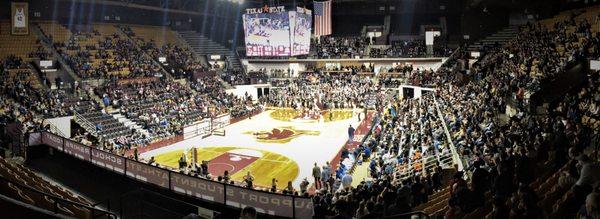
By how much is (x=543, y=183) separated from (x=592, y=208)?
3187 millimetres

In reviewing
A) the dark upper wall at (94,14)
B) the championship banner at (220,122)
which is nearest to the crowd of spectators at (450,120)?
the championship banner at (220,122)

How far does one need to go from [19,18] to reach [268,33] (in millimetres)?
18555

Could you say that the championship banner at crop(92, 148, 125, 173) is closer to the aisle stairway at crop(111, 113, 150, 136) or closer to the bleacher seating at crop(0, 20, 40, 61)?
the aisle stairway at crop(111, 113, 150, 136)

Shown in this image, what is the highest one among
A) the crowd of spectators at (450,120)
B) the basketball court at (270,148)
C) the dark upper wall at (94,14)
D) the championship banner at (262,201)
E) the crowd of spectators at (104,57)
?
the dark upper wall at (94,14)

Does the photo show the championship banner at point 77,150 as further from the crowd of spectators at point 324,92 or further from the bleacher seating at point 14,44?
the crowd of spectators at point 324,92

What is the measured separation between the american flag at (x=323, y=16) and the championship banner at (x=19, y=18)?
23951 mm

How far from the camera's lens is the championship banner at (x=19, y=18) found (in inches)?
1153

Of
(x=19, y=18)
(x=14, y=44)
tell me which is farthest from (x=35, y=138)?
(x=14, y=44)

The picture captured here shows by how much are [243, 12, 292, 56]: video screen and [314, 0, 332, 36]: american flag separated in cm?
562

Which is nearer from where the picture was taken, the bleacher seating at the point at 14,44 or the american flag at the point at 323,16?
the bleacher seating at the point at 14,44

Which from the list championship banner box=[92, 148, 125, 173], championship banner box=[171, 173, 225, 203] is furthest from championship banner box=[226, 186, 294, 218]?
championship banner box=[92, 148, 125, 173]

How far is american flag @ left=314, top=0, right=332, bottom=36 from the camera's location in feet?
134

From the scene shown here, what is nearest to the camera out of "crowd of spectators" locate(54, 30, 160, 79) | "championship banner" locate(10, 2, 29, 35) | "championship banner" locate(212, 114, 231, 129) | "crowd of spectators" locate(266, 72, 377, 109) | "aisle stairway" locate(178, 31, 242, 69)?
"championship banner" locate(10, 2, 29, 35)

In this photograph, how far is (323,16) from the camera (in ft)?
135
